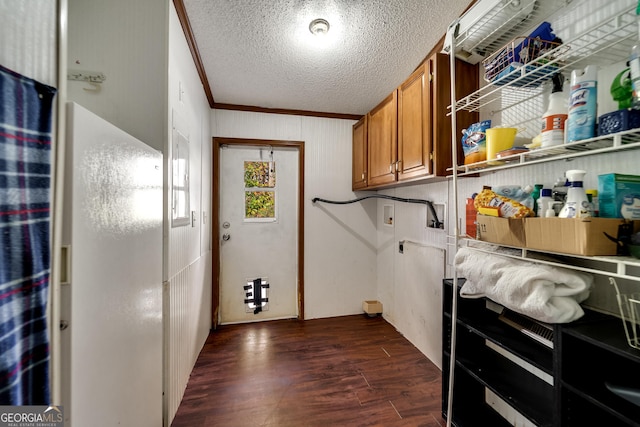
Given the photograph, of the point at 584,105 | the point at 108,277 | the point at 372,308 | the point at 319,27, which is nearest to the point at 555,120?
the point at 584,105

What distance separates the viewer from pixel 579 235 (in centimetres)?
79

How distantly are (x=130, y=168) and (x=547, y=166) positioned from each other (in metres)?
1.74

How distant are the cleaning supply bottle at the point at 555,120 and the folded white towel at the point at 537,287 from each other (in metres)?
0.47

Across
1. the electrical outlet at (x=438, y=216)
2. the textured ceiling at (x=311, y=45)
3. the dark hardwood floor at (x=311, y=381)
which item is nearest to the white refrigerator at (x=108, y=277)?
the dark hardwood floor at (x=311, y=381)

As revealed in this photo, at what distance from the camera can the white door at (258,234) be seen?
2717mm

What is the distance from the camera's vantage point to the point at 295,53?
1.80 metres

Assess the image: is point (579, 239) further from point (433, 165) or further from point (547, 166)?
point (433, 165)

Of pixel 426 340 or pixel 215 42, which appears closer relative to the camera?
pixel 215 42

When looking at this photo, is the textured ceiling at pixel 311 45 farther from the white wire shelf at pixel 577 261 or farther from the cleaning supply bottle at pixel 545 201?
the white wire shelf at pixel 577 261

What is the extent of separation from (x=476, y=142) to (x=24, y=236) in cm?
161

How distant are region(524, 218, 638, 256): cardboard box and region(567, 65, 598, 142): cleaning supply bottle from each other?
28cm

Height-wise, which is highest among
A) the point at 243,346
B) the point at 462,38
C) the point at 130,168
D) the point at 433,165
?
the point at 462,38

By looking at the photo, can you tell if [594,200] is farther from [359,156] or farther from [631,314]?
[359,156]

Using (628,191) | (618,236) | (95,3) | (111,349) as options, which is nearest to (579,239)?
(618,236)
